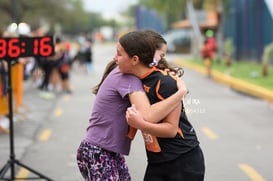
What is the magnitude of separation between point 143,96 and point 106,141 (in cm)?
44

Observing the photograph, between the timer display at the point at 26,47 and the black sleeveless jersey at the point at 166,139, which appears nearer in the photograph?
the black sleeveless jersey at the point at 166,139

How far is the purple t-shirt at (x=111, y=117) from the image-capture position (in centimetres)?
373

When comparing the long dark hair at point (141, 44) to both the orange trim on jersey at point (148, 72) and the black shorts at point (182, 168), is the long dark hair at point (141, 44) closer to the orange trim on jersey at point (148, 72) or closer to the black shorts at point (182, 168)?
the orange trim on jersey at point (148, 72)

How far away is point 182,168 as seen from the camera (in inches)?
147

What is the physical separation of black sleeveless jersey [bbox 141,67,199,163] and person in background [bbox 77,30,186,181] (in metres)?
0.05

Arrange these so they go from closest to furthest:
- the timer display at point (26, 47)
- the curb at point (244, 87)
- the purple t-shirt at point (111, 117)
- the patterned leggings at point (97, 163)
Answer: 1. the purple t-shirt at point (111, 117)
2. the patterned leggings at point (97, 163)
3. the timer display at point (26, 47)
4. the curb at point (244, 87)

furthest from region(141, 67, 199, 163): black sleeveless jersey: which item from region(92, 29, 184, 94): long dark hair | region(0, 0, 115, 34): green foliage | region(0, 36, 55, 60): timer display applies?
region(0, 0, 115, 34): green foliage

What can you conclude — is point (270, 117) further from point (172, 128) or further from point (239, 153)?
point (172, 128)

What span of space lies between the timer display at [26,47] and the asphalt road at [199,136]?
5.05 ft

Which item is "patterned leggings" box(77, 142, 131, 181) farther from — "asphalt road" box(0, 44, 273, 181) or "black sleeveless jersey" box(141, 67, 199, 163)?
"asphalt road" box(0, 44, 273, 181)

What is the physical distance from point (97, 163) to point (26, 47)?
3.08m

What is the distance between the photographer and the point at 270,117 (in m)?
12.7

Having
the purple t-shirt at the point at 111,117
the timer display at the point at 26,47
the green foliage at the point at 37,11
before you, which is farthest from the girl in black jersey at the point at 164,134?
the green foliage at the point at 37,11

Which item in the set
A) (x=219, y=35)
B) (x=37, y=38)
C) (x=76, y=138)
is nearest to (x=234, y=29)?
(x=219, y=35)
